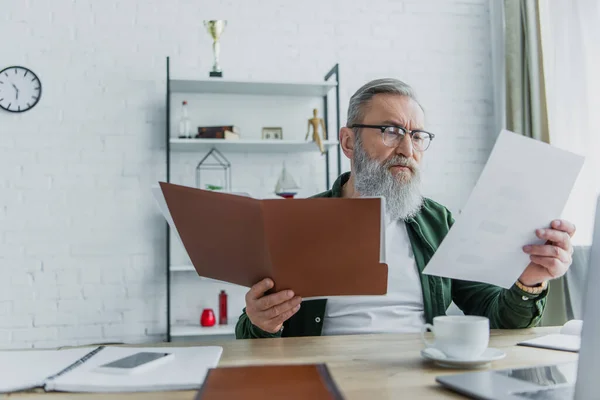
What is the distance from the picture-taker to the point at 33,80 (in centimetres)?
305

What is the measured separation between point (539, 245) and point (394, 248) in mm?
551

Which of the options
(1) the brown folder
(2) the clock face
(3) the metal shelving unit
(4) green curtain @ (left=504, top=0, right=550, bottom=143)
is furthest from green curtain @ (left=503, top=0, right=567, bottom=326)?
(2) the clock face

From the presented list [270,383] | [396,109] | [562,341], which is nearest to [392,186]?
[396,109]

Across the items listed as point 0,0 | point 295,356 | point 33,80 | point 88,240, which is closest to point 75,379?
point 295,356

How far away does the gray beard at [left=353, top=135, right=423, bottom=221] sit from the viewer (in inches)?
68.4

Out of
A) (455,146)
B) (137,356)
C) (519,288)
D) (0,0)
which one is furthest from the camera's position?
(455,146)

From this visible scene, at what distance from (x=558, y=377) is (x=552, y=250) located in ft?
1.33

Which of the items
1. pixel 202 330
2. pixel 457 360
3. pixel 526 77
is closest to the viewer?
pixel 457 360

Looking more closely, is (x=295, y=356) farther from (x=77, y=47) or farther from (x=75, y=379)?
(x=77, y=47)

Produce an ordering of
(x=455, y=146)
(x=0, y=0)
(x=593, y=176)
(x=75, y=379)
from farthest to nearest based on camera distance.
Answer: (x=455, y=146) → (x=0, y=0) → (x=593, y=176) → (x=75, y=379)

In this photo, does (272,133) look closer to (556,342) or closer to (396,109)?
(396,109)

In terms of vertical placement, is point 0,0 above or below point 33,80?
above

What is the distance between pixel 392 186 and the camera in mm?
1754

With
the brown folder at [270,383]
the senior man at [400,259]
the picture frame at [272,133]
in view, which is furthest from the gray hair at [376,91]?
the picture frame at [272,133]
